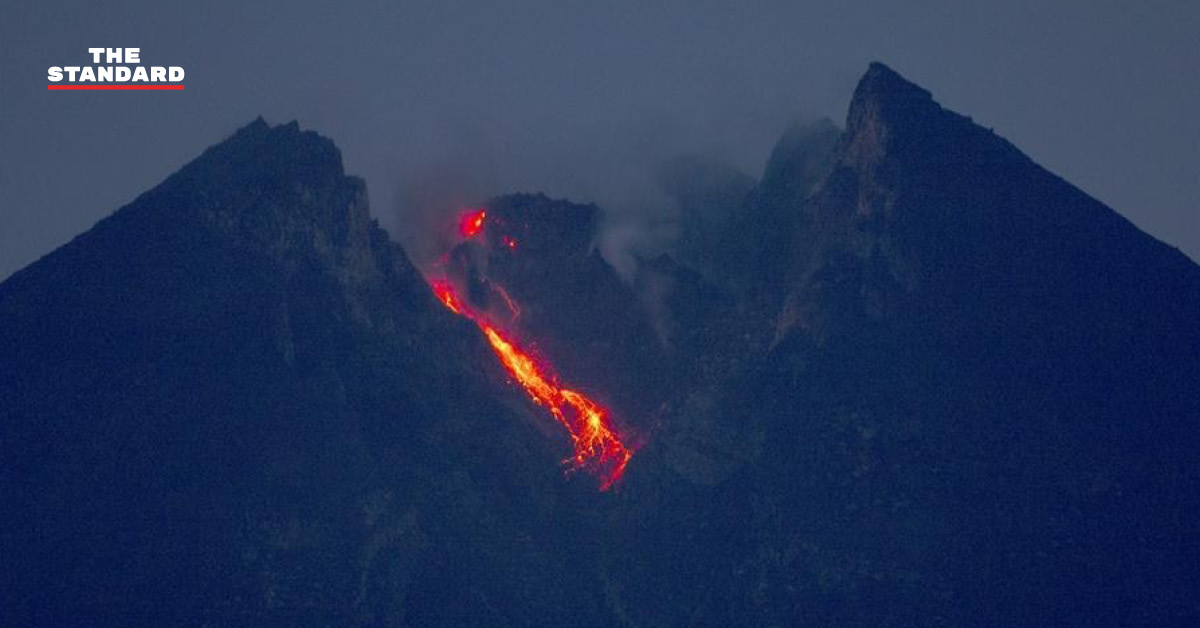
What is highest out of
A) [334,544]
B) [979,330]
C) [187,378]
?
[979,330]

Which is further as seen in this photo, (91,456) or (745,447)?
(745,447)

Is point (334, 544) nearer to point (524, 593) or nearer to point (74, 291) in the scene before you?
point (524, 593)

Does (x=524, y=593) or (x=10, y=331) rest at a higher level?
(x=10, y=331)

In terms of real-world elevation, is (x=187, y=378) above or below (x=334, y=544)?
above

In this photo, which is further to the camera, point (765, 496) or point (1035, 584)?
point (765, 496)

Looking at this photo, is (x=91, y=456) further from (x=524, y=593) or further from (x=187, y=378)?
(x=524, y=593)

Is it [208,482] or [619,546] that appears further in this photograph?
[619,546]

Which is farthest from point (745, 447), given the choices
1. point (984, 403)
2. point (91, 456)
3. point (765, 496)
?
point (91, 456)

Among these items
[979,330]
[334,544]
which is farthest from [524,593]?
[979,330]

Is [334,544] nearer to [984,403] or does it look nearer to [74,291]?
[74,291]
